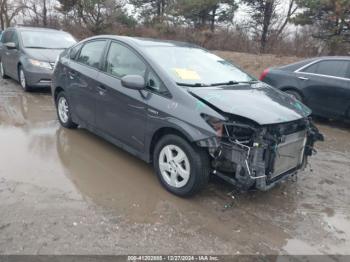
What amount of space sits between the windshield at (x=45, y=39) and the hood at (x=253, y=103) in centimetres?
676

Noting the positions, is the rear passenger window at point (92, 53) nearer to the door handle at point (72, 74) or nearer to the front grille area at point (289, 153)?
the door handle at point (72, 74)

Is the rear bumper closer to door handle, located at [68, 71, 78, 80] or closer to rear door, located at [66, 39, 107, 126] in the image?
rear door, located at [66, 39, 107, 126]

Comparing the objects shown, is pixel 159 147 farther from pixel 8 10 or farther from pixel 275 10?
pixel 8 10

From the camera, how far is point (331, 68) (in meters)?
7.78

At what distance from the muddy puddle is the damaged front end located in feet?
1.27

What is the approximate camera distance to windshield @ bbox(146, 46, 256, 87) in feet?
14.4

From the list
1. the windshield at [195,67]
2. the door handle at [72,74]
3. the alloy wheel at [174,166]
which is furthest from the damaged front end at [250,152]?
the door handle at [72,74]

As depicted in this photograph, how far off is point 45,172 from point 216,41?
1888 cm

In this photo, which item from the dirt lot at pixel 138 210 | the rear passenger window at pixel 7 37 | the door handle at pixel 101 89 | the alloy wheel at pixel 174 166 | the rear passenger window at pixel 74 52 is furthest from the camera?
the rear passenger window at pixel 7 37

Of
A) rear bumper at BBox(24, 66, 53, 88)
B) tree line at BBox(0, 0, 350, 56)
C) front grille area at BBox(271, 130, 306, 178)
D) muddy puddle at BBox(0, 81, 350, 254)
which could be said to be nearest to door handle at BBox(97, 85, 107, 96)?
muddy puddle at BBox(0, 81, 350, 254)

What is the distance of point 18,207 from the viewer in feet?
12.1

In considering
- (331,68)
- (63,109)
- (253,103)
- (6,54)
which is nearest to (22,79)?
(6,54)

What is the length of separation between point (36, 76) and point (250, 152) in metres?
6.66

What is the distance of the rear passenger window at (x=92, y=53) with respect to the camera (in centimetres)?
530
